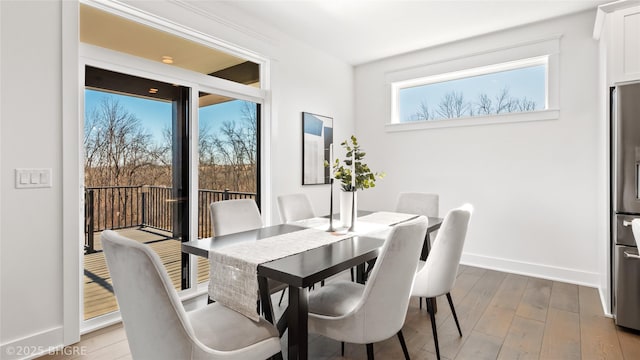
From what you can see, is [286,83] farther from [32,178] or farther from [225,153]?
[32,178]

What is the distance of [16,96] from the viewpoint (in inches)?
77.0

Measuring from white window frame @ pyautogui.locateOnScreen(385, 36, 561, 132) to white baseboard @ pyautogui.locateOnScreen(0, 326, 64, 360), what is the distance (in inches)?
158

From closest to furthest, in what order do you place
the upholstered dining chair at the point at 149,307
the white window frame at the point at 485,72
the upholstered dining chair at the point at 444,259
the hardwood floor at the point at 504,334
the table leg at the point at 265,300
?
the upholstered dining chair at the point at 149,307
the table leg at the point at 265,300
the upholstered dining chair at the point at 444,259
the hardwood floor at the point at 504,334
the white window frame at the point at 485,72

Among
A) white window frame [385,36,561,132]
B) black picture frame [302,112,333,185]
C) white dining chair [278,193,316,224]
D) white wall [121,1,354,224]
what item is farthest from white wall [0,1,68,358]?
white window frame [385,36,561,132]

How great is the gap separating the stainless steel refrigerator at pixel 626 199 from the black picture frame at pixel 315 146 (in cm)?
259

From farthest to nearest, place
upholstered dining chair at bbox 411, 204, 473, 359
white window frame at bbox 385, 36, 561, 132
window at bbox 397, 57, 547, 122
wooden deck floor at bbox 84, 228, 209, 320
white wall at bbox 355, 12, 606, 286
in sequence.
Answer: window at bbox 397, 57, 547, 122 < white window frame at bbox 385, 36, 561, 132 < white wall at bbox 355, 12, 606, 286 < wooden deck floor at bbox 84, 228, 209, 320 < upholstered dining chair at bbox 411, 204, 473, 359

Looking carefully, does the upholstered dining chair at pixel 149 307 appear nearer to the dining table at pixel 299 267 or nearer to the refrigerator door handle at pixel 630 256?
the dining table at pixel 299 267

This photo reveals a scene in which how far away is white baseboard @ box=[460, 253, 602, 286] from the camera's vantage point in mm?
3334

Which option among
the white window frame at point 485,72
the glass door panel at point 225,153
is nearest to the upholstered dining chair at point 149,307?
the glass door panel at point 225,153

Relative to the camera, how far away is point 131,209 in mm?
2666

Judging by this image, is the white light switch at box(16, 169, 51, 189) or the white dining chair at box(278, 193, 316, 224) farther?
the white dining chair at box(278, 193, 316, 224)

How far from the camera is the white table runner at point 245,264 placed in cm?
149

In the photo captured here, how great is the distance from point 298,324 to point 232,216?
1.28 m

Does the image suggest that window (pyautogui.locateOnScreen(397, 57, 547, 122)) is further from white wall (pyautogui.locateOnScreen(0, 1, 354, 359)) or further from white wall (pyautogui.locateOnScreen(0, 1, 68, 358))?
white wall (pyautogui.locateOnScreen(0, 1, 68, 358))
